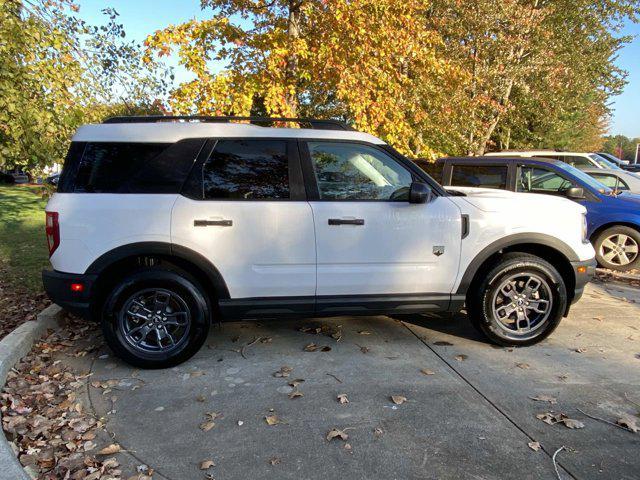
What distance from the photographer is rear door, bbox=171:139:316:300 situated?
3.82m

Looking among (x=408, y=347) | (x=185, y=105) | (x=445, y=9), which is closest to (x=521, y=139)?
(x=445, y=9)

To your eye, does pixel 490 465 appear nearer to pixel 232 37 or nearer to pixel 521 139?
pixel 232 37

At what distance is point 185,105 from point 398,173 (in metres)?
4.33

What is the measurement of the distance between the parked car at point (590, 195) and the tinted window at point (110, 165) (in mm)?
5395

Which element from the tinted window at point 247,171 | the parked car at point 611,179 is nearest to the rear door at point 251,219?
the tinted window at point 247,171

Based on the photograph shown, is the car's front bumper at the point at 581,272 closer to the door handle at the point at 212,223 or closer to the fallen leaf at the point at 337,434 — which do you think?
the fallen leaf at the point at 337,434

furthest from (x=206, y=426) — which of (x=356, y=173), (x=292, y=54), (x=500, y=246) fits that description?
(x=292, y=54)

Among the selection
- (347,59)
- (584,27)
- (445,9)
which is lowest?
(347,59)

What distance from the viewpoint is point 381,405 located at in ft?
11.0

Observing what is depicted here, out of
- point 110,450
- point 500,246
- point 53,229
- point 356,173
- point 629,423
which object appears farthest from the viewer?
point 500,246

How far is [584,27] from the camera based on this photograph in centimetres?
2056

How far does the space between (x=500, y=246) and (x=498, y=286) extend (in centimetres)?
36

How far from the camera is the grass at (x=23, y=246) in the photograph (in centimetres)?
624

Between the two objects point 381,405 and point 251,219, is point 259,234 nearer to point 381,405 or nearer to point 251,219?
point 251,219
